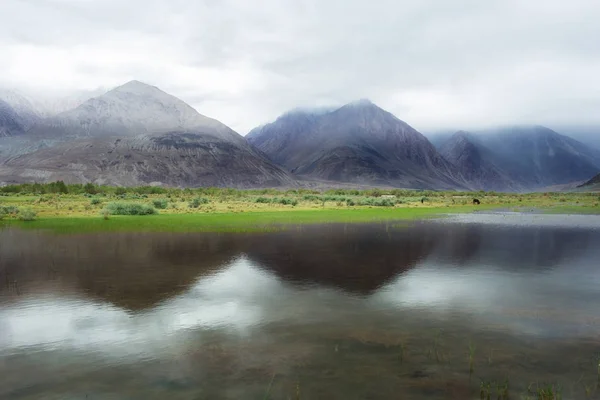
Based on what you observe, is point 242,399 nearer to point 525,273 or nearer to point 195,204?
point 525,273

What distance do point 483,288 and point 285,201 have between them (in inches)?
2235

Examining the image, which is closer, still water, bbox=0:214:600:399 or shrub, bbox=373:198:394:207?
still water, bbox=0:214:600:399

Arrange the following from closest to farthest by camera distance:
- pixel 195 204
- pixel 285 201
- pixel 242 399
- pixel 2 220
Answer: pixel 242 399 → pixel 2 220 → pixel 195 204 → pixel 285 201

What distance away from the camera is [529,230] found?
3934 cm

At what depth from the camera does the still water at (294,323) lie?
10000 mm

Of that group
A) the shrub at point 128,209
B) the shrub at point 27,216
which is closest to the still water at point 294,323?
the shrub at point 27,216

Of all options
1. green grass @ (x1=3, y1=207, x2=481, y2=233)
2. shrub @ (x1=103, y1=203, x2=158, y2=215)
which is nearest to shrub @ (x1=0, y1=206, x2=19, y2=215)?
green grass @ (x1=3, y1=207, x2=481, y2=233)

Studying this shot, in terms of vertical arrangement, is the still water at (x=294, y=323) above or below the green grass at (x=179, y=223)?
below

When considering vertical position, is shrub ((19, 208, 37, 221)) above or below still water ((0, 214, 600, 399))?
above

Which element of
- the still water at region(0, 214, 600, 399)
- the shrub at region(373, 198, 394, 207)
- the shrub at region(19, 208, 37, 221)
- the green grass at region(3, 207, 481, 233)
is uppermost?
the shrub at region(373, 198, 394, 207)

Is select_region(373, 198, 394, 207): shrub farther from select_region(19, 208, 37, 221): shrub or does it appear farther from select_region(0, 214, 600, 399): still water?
select_region(19, 208, 37, 221): shrub

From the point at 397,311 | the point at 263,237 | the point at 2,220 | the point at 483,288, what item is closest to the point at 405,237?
the point at 263,237

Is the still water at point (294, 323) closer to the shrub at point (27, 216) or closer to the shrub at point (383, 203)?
Result: the shrub at point (27, 216)

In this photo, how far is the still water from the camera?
394 inches
